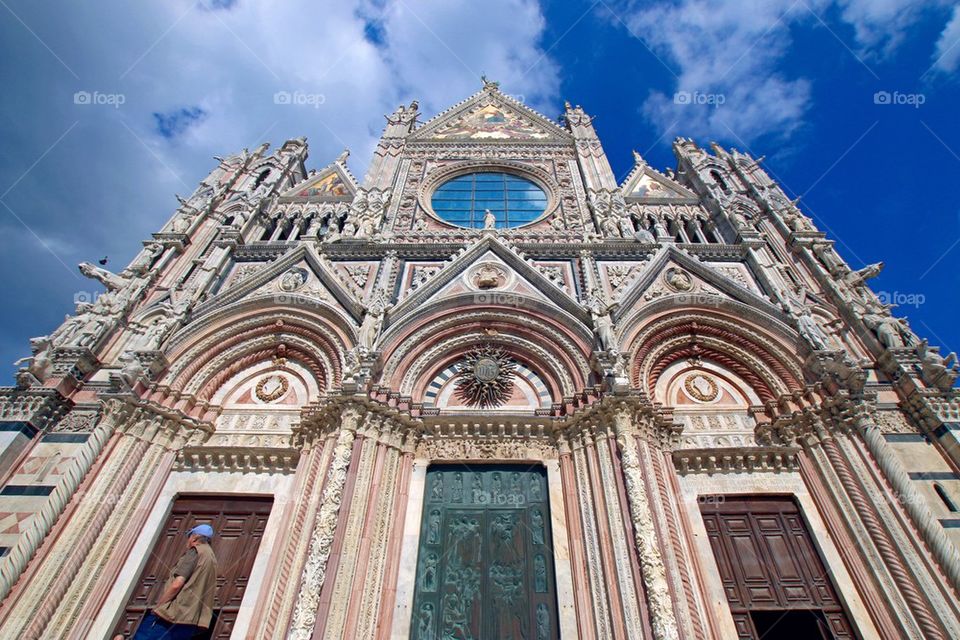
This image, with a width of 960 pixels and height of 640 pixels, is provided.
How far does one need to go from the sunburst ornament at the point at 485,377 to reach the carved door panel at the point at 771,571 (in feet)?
12.9

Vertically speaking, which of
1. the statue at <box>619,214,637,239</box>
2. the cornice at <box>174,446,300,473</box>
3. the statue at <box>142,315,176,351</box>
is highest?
the statue at <box>619,214,637,239</box>

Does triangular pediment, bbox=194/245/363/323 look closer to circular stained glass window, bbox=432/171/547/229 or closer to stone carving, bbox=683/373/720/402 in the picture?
circular stained glass window, bbox=432/171/547/229

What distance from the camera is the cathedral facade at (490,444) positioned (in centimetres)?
692

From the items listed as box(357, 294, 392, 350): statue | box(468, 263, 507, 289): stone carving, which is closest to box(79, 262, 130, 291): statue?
box(357, 294, 392, 350): statue

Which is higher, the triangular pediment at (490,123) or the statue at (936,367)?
the triangular pediment at (490,123)

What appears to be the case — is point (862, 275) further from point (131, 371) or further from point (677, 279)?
point (131, 371)

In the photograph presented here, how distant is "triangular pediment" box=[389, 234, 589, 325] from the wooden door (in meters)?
4.24

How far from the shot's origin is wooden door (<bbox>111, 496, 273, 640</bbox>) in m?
7.20

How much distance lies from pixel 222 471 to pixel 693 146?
1720 centimetres

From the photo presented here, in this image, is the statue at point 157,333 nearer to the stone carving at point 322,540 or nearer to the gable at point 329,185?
the stone carving at point 322,540

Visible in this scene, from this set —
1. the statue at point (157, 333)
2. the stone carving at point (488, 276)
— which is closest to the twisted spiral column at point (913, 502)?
the stone carving at point (488, 276)

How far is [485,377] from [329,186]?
32.8 ft

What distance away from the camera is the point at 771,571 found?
24.6 ft

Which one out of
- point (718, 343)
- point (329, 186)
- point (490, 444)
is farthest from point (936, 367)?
point (329, 186)
